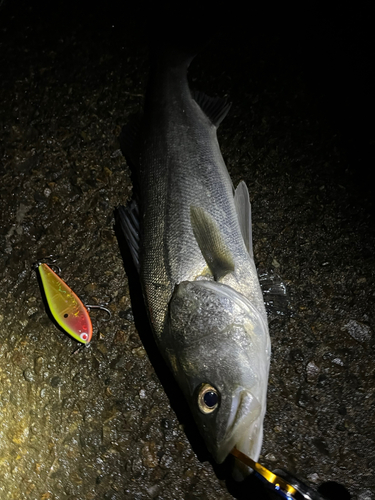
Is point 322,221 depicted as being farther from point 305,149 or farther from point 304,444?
point 304,444

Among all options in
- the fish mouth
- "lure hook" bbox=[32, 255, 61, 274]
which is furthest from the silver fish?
"lure hook" bbox=[32, 255, 61, 274]

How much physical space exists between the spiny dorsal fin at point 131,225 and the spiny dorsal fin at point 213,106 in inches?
24.4

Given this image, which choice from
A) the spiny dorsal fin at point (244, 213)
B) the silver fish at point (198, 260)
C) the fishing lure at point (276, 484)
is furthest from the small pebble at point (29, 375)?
the spiny dorsal fin at point (244, 213)

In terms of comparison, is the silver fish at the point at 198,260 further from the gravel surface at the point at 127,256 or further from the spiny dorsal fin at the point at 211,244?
the gravel surface at the point at 127,256

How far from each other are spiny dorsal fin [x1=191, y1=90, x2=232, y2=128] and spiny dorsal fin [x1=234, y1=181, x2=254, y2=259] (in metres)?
0.40

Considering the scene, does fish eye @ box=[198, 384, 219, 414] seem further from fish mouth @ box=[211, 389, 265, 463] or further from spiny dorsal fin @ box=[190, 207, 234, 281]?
spiny dorsal fin @ box=[190, 207, 234, 281]

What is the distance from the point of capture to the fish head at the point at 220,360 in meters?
1.53

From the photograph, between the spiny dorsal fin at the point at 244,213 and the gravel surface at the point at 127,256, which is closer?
the spiny dorsal fin at the point at 244,213

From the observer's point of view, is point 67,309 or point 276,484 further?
point 67,309

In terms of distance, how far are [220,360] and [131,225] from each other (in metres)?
0.81

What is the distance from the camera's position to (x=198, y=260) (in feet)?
5.67

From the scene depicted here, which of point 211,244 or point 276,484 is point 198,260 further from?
point 276,484

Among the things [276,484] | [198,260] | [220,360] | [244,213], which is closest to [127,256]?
[198,260]

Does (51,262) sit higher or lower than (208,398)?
lower
